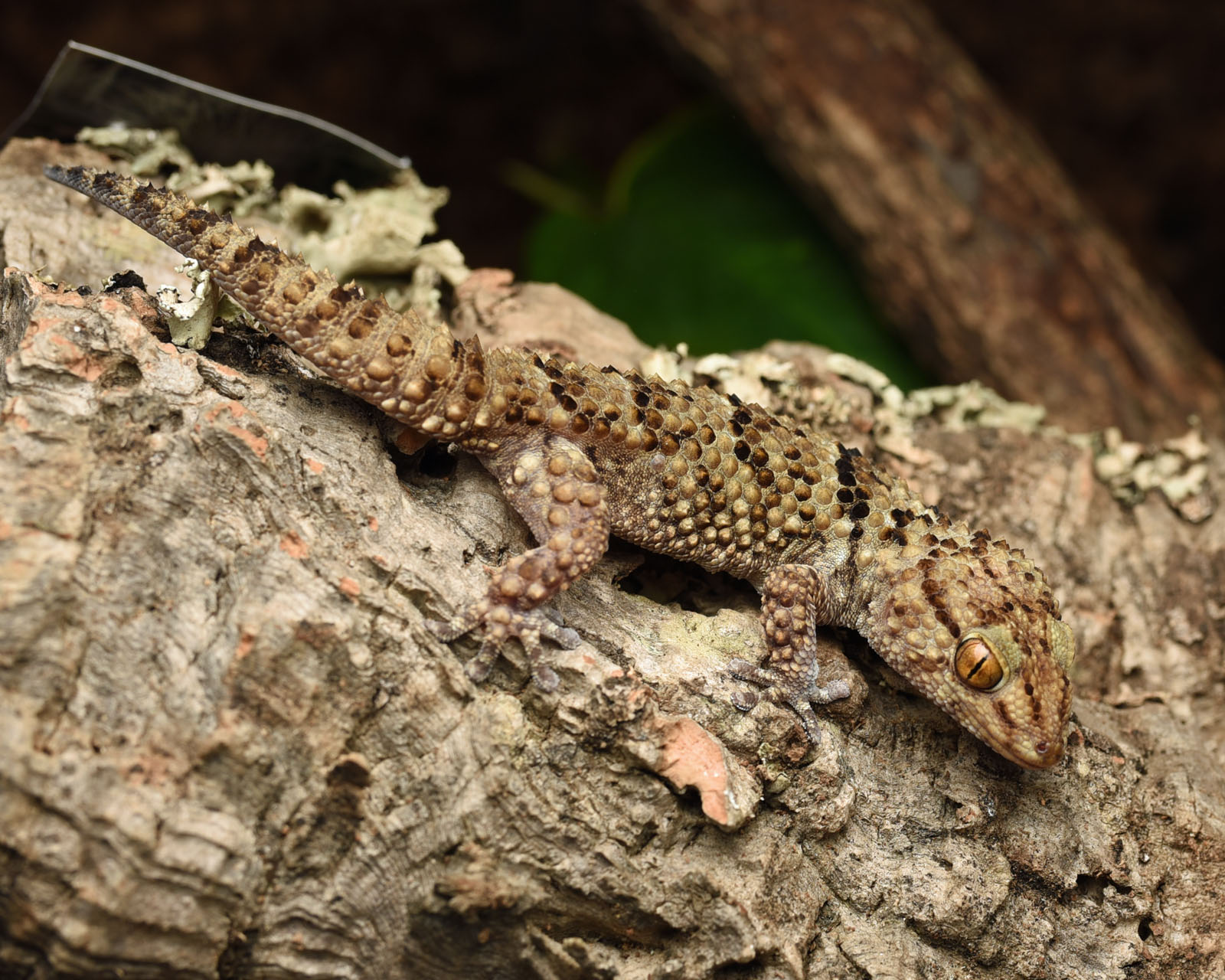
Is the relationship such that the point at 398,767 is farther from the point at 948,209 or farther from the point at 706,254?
the point at 948,209

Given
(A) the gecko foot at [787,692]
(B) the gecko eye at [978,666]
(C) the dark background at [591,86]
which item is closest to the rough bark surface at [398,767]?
(A) the gecko foot at [787,692]

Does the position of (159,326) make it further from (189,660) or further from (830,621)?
(830,621)

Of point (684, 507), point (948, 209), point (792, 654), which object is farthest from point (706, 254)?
point (792, 654)

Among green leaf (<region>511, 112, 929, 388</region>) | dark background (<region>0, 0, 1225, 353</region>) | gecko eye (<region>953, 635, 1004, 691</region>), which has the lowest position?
gecko eye (<region>953, 635, 1004, 691</region>)

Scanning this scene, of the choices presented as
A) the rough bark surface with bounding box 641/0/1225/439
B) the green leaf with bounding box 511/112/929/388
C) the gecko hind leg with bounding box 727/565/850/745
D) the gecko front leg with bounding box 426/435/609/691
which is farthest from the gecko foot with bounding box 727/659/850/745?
the rough bark surface with bounding box 641/0/1225/439

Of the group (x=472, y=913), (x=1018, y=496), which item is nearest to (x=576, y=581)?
(x=472, y=913)

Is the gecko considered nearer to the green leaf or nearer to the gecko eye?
the gecko eye
